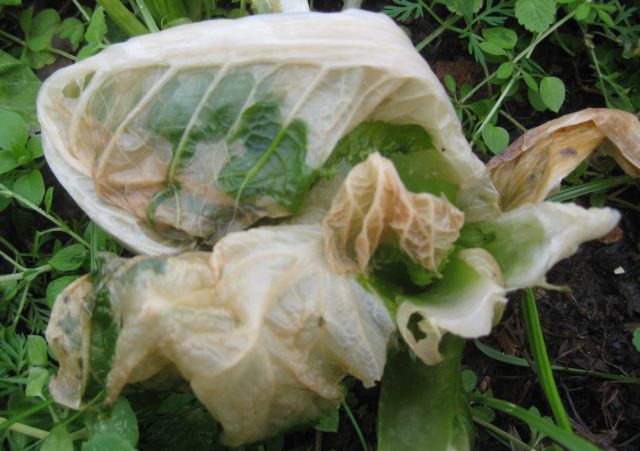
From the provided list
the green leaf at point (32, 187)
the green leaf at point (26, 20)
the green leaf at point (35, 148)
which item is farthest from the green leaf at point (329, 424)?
the green leaf at point (26, 20)

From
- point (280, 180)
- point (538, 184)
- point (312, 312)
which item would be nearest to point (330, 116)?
point (280, 180)

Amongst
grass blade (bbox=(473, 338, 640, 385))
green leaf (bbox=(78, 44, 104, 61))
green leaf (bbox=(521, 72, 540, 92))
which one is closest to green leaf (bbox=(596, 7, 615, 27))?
green leaf (bbox=(521, 72, 540, 92))

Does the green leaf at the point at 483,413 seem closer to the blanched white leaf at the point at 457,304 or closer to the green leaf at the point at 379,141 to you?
the blanched white leaf at the point at 457,304

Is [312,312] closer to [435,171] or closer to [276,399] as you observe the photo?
[276,399]

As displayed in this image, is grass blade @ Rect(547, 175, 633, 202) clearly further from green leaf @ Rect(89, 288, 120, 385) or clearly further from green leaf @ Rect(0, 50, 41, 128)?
green leaf @ Rect(0, 50, 41, 128)

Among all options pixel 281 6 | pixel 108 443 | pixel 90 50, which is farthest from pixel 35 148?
pixel 108 443

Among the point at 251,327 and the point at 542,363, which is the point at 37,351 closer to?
the point at 251,327

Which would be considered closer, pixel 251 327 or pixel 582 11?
pixel 251 327
